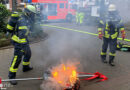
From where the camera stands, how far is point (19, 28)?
3.62m

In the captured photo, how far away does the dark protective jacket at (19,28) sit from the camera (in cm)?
360

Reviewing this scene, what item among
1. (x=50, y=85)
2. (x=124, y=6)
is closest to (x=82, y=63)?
(x=50, y=85)

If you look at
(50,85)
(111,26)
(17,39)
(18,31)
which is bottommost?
(50,85)

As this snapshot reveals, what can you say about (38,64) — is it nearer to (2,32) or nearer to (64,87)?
(64,87)

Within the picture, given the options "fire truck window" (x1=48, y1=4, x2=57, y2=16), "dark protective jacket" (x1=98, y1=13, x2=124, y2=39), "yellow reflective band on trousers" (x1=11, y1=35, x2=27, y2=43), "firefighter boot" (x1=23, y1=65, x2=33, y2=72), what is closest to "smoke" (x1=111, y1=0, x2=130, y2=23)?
"dark protective jacket" (x1=98, y1=13, x2=124, y2=39)

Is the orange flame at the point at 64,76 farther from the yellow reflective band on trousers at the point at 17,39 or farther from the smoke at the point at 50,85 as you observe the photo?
the yellow reflective band on trousers at the point at 17,39

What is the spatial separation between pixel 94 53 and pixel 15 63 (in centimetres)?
342

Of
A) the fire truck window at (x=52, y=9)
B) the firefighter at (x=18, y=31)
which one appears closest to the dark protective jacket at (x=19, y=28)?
the firefighter at (x=18, y=31)

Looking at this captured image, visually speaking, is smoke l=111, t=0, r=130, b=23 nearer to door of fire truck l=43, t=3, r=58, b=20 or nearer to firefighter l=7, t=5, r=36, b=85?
door of fire truck l=43, t=3, r=58, b=20

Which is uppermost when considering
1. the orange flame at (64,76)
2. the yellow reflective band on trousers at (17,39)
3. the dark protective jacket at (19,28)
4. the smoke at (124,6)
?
the smoke at (124,6)

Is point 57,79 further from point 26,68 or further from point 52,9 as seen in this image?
point 52,9

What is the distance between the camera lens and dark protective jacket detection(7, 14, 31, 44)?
11.8 feet

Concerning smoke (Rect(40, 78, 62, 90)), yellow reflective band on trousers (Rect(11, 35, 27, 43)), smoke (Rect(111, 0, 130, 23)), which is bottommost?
smoke (Rect(40, 78, 62, 90))

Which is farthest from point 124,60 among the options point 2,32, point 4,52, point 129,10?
point 2,32
